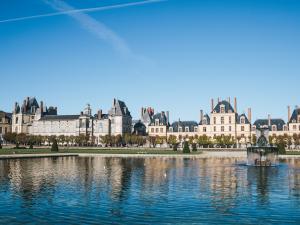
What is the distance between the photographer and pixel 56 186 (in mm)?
19281

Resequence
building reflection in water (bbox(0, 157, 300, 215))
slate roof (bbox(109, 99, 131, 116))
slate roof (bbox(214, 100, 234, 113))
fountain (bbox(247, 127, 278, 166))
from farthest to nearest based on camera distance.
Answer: slate roof (bbox(109, 99, 131, 116)) < slate roof (bbox(214, 100, 234, 113)) < fountain (bbox(247, 127, 278, 166)) < building reflection in water (bbox(0, 157, 300, 215))

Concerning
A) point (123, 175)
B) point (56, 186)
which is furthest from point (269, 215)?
point (123, 175)

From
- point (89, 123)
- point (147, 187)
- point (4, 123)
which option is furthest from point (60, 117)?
point (147, 187)

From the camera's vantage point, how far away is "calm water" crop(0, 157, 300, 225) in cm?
1266

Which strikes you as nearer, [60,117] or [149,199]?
[149,199]

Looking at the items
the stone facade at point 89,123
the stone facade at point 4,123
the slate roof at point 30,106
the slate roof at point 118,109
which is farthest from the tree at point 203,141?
the stone facade at point 4,123

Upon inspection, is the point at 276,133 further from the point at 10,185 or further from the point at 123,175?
the point at 10,185

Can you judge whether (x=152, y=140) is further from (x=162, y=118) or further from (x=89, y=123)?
(x=89, y=123)

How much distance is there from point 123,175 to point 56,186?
19.3 ft

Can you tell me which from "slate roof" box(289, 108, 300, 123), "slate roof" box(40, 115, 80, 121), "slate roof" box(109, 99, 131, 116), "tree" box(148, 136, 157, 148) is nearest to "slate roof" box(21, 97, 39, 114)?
"slate roof" box(40, 115, 80, 121)

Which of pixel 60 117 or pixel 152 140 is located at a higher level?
pixel 60 117

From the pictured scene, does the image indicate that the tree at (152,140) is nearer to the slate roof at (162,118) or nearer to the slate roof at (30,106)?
the slate roof at (162,118)

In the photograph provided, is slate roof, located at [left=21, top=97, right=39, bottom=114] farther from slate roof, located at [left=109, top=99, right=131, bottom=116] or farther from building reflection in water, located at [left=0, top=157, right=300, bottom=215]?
building reflection in water, located at [left=0, top=157, right=300, bottom=215]

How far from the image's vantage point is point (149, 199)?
1581 centimetres
